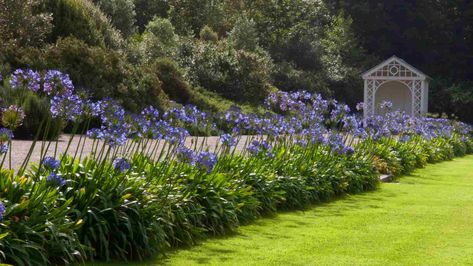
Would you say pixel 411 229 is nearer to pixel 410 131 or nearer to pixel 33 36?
pixel 410 131

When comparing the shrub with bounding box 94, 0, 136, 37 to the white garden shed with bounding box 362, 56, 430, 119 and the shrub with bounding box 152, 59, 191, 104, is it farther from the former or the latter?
the white garden shed with bounding box 362, 56, 430, 119

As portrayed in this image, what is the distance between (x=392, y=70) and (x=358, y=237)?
25.6m

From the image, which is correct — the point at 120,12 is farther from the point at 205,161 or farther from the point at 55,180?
the point at 55,180

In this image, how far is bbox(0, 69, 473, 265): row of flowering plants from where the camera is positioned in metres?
5.73

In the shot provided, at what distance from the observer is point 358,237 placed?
7.90 m

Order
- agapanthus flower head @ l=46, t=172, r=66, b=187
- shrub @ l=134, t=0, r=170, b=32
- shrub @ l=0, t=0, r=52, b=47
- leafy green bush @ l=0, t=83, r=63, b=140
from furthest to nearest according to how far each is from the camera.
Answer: shrub @ l=134, t=0, r=170, b=32
shrub @ l=0, t=0, r=52, b=47
leafy green bush @ l=0, t=83, r=63, b=140
agapanthus flower head @ l=46, t=172, r=66, b=187

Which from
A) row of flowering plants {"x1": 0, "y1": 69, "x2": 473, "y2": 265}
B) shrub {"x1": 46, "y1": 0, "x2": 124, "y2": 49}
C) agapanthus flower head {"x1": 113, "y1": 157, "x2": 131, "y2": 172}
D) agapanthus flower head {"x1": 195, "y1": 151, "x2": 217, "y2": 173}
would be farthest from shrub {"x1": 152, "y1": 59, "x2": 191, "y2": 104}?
agapanthus flower head {"x1": 113, "y1": 157, "x2": 131, "y2": 172}

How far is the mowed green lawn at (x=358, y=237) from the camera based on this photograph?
677 cm

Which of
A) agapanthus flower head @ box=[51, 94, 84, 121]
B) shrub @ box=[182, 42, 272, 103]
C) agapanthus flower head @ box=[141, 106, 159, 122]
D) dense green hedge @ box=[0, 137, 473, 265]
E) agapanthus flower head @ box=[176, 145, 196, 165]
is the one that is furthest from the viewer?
shrub @ box=[182, 42, 272, 103]

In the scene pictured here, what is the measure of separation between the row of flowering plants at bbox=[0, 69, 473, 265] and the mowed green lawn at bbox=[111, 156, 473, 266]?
26 centimetres

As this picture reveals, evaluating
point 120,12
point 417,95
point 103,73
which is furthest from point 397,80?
point 103,73

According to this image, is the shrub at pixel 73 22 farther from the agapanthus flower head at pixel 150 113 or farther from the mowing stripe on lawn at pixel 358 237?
the agapanthus flower head at pixel 150 113

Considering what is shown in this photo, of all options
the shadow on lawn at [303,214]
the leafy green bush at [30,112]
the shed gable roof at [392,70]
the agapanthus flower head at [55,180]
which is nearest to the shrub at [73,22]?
the leafy green bush at [30,112]

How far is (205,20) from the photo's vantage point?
36250 mm
